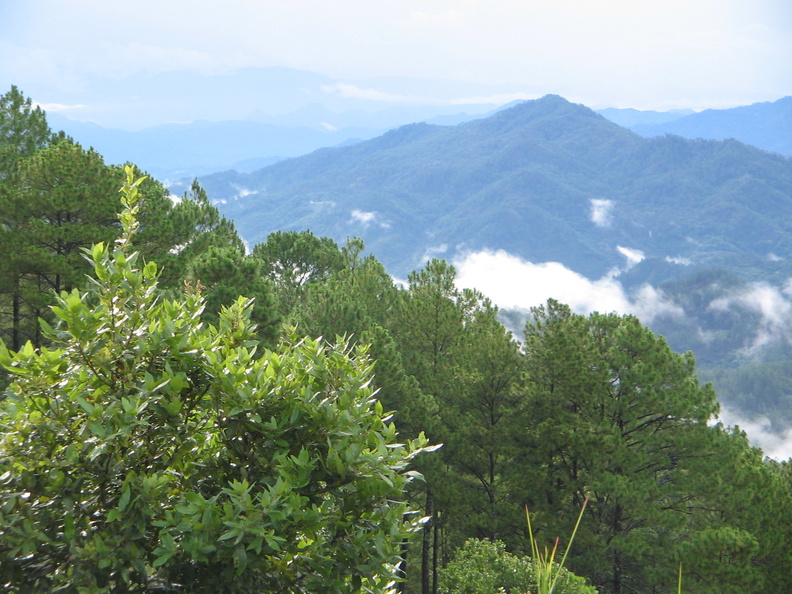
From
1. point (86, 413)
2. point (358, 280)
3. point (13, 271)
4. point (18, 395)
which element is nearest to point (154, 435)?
point (86, 413)

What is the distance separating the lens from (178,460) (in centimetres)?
381

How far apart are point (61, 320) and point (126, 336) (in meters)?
0.34

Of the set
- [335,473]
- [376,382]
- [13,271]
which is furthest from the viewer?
[376,382]

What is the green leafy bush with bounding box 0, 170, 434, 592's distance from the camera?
328 cm

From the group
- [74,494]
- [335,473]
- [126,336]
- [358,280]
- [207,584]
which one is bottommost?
[207,584]

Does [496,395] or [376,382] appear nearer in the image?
[376,382]

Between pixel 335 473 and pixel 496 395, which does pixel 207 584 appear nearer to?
pixel 335 473

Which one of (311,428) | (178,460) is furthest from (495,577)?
(178,460)

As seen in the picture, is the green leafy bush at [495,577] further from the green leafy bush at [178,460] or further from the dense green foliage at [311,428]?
the green leafy bush at [178,460]

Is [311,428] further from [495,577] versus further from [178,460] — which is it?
[495,577]

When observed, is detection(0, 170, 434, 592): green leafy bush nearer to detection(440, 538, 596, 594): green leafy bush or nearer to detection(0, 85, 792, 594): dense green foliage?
detection(0, 85, 792, 594): dense green foliage

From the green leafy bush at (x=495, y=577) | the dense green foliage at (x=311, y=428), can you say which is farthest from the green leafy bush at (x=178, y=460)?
the green leafy bush at (x=495, y=577)

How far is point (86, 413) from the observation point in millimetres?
3381

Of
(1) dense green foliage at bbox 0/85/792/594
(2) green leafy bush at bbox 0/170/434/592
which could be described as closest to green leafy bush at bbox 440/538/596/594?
(1) dense green foliage at bbox 0/85/792/594
